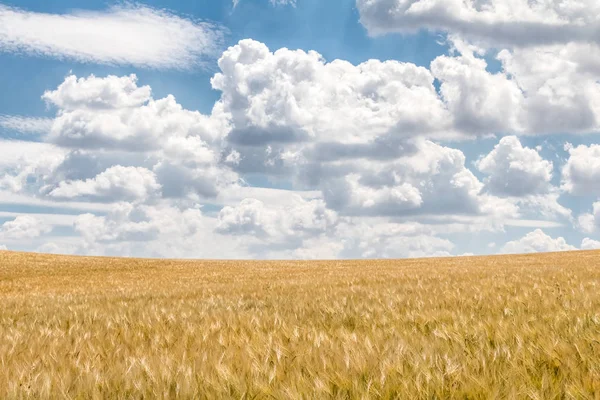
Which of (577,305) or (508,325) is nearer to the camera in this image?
(508,325)

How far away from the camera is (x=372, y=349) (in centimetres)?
388

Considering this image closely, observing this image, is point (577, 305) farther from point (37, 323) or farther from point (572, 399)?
point (37, 323)

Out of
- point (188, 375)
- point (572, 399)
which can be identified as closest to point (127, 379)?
point (188, 375)

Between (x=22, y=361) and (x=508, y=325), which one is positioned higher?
(x=508, y=325)

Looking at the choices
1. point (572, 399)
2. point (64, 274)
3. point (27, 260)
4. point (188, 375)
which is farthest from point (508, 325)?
point (27, 260)

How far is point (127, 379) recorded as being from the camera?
3.33 m

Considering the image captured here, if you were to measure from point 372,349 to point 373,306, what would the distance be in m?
3.44

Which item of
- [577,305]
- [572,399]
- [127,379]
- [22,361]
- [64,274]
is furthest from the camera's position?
[64,274]

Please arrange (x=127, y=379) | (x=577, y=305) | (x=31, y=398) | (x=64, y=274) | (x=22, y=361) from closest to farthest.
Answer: (x=31, y=398), (x=127, y=379), (x=22, y=361), (x=577, y=305), (x=64, y=274)

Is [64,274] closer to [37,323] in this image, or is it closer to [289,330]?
[37,323]

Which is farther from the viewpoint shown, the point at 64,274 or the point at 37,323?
the point at 64,274

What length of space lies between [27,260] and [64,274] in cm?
896

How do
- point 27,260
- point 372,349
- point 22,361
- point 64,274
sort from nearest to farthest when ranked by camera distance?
1. point 372,349
2. point 22,361
3. point 64,274
4. point 27,260

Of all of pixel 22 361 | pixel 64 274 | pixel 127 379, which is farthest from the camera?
pixel 64 274
